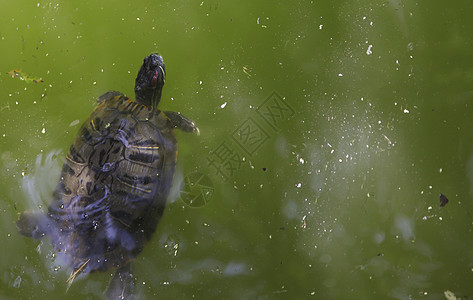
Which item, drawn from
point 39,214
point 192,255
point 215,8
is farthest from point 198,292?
point 215,8

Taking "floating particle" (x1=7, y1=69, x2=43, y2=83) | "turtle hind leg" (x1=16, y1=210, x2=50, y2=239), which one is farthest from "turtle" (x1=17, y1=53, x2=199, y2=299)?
"floating particle" (x1=7, y1=69, x2=43, y2=83)

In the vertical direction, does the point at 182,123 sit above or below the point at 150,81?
below

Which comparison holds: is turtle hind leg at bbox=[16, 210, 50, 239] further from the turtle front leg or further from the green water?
the turtle front leg

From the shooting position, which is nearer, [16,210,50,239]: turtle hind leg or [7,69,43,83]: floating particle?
[16,210,50,239]: turtle hind leg

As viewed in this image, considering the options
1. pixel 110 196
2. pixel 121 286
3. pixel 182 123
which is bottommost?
pixel 121 286

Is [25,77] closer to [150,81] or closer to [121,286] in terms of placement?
[150,81]

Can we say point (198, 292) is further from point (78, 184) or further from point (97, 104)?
point (97, 104)

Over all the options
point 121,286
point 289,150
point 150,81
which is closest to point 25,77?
point 150,81

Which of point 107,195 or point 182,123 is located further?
point 182,123
